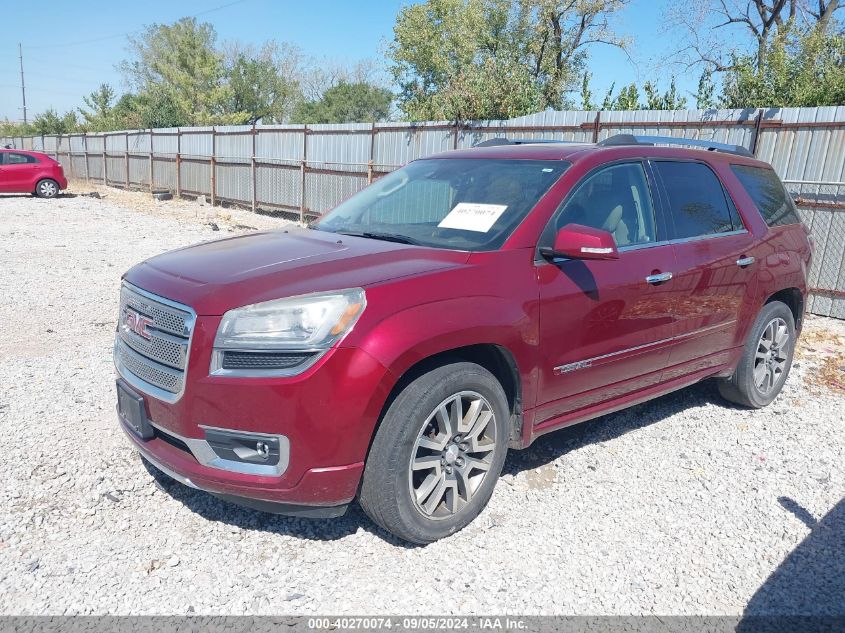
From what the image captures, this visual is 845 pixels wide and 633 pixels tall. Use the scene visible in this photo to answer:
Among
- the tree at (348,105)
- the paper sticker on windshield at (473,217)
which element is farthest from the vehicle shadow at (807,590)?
the tree at (348,105)

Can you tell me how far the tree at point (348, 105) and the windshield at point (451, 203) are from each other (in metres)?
45.3

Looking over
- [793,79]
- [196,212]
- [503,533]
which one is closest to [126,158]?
[196,212]

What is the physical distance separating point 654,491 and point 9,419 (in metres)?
4.07

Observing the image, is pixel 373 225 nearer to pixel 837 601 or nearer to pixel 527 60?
pixel 837 601

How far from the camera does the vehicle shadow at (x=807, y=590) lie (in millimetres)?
2758

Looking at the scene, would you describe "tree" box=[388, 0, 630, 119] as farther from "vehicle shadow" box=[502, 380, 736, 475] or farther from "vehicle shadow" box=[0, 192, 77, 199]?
"vehicle shadow" box=[502, 380, 736, 475]

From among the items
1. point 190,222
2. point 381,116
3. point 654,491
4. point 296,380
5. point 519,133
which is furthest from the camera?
point 381,116

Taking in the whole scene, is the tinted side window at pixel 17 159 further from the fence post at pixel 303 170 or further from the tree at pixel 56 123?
the tree at pixel 56 123

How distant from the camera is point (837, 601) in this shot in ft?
9.47

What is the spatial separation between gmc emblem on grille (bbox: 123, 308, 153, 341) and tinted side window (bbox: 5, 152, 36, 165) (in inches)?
864

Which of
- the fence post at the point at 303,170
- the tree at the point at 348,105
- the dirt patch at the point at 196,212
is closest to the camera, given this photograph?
the dirt patch at the point at 196,212

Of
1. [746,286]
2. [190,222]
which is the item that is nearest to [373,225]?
[746,286]

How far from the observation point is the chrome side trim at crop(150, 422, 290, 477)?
273 cm

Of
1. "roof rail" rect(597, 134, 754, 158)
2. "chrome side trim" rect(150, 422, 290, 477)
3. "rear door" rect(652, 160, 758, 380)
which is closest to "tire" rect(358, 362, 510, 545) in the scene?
"chrome side trim" rect(150, 422, 290, 477)
